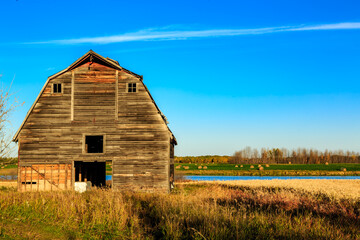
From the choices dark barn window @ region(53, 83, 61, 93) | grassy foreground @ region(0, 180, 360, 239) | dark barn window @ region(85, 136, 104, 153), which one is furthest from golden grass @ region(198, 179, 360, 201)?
dark barn window @ region(53, 83, 61, 93)

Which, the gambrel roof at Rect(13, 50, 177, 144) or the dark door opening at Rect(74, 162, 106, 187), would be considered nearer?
the gambrel roof at Rect(13, 50, 177, 144)

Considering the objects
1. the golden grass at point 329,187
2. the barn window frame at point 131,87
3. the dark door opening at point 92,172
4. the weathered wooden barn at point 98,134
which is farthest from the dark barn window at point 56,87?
the golden grass at point 329,187

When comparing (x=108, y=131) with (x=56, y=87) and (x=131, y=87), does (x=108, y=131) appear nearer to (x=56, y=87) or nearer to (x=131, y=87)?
(x=131, y=87)

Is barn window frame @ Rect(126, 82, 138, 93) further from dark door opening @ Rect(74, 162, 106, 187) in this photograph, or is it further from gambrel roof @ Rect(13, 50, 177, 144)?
dark door opening @ Rect(74, 162, 106, 187)

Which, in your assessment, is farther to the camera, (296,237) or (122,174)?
(122,174)

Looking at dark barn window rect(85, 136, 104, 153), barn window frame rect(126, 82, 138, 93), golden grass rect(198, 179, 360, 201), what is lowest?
golden grass rect(198, 179, 360, 201)

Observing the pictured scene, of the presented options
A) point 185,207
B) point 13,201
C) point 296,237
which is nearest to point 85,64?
point 13,201

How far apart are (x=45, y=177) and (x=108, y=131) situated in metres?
5.03

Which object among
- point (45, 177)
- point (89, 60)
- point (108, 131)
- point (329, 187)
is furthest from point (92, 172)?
point (329, 187)

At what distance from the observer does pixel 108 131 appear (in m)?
23.8

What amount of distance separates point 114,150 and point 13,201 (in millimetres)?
10654

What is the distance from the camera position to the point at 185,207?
11.8 metres

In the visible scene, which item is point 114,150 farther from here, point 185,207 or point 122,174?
point 185,207

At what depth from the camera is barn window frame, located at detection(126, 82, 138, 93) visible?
23844mm
